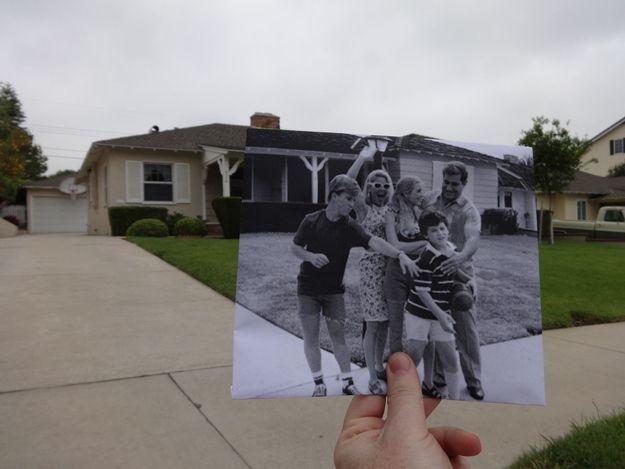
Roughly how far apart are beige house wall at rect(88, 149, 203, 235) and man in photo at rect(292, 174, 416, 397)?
1835 centimetres

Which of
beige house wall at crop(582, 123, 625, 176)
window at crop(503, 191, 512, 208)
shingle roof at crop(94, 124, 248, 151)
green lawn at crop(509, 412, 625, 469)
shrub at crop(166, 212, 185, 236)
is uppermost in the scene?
beige house wall at crop(582, 123, 625, 176)

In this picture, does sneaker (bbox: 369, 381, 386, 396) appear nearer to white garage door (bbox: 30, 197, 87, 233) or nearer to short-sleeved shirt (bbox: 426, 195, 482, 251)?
short-sleeved shirt (bbox: 426, 195, 482, 251)

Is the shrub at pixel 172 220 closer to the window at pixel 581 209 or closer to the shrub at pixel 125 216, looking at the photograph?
the shrub at pixel 125 216

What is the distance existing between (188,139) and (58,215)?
50.4ft

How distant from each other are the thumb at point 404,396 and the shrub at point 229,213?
12732 millimetres

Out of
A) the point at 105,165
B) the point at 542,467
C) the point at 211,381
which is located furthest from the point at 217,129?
the point at 542,467

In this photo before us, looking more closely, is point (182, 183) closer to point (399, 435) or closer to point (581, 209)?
point (399, 435)

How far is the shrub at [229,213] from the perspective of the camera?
14.2 m

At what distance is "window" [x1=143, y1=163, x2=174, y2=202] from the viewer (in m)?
19.2

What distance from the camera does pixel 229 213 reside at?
1450cm

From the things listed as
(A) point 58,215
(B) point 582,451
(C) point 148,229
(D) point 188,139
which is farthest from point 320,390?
(A) point 58,215

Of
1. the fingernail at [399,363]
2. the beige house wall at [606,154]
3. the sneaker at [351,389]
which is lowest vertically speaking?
the sneaker at [351,389]

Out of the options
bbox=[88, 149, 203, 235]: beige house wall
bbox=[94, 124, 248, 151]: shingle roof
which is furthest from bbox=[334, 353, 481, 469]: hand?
bbox=[88, 149, 203, 235]: beige house wall

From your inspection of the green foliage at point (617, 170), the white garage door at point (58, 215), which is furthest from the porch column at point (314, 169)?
the green foliage at point (617, 170)
